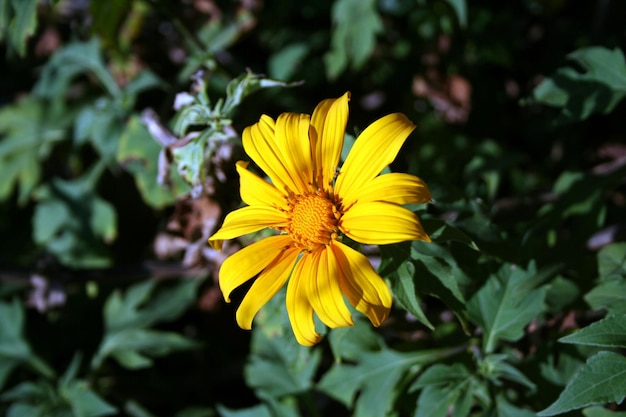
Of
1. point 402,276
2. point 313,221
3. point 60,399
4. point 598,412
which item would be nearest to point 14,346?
point 60,399

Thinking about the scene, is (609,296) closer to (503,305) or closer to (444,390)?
(503,305)

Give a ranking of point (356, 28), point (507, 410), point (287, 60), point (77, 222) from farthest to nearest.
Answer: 1. point (287, 60)
2. point (77, 222)
3. point (356, 28)
4. point (507, 410)

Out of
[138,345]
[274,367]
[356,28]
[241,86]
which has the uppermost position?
[241,86]

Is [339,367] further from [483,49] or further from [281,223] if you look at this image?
[483,49]

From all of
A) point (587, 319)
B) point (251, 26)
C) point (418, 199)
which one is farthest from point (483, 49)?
point (418, 199)

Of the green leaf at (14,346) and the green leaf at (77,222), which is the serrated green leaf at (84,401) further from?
the green leaf at (77,222)

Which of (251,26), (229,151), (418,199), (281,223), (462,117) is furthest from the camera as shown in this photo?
(462,117)
